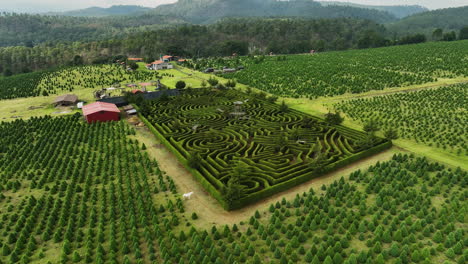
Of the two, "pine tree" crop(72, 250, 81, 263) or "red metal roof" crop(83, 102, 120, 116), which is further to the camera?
"red metal roof" crop(83, 102, 120, 116)

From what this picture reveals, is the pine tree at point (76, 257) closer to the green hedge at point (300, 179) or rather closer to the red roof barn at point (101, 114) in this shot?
the green hedge at point (300, 179)

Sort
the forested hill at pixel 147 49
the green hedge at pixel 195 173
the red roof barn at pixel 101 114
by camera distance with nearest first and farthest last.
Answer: the green hedge at pixel 195 173
the red roof barn at pixel 101 114
the forested hill at pixel 147 49

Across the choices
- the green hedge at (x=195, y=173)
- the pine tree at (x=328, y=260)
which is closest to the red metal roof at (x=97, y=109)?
the green hedge at (x=195, y=173)

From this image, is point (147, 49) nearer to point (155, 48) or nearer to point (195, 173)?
point (155, 48)

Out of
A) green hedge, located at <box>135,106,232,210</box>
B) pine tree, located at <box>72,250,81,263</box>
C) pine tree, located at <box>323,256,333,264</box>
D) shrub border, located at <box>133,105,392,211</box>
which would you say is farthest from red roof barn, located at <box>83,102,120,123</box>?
pine tree, located at <box>323,256,333,264</box>

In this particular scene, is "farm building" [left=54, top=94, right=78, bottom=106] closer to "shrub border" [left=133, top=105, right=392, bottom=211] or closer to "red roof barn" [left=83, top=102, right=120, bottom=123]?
"red roof barn" [left=83, top=102, right=120, bottom=123]

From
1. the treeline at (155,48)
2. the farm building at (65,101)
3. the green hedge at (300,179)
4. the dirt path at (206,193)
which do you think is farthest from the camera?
the treeline at (155,48)
